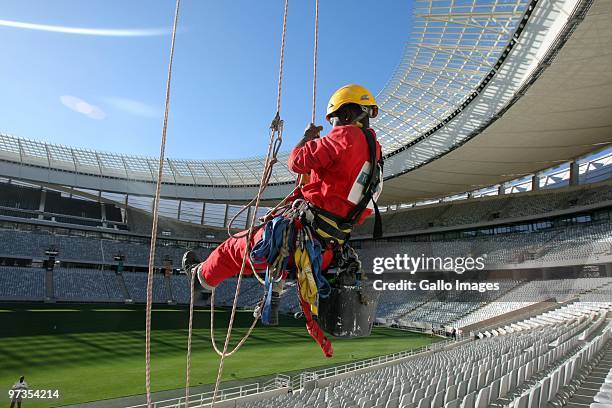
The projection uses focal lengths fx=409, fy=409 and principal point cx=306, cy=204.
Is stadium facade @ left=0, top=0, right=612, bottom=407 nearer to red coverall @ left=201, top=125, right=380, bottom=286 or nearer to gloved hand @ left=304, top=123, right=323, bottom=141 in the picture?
red coverall @ left=201, top=125, right=380, bottom=286

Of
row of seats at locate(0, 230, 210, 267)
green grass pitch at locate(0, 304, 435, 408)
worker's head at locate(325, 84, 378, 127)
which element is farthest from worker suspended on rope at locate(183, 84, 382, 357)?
row of seats at locate(0, 230, 210, 267)

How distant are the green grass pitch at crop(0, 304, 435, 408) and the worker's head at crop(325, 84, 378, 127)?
13.3 metres

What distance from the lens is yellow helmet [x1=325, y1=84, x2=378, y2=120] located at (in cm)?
264

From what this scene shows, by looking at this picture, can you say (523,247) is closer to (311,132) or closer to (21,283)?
(311,132)

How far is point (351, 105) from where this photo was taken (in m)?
2.71

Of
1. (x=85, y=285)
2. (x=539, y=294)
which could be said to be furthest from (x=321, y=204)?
(x=85, y=285)

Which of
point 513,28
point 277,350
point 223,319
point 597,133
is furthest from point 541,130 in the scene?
point 223,319

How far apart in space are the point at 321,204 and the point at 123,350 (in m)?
20.2

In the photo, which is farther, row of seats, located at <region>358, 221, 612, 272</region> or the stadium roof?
row of seats, located at <region>358, 221, 612, 272</region>

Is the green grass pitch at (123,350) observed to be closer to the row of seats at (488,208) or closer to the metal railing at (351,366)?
the metal railing at (351,366)

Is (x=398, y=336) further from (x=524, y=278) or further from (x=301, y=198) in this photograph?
(x=301, y=198)

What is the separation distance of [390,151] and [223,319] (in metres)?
17.7

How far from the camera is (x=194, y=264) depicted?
3363mm

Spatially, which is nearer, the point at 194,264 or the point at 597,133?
the point at 194,264
